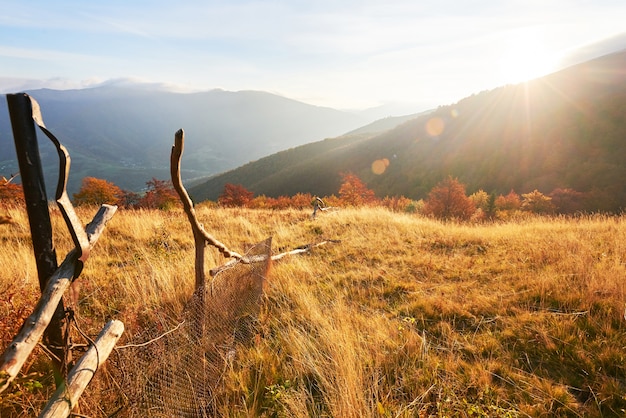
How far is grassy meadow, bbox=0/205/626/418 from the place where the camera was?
2.71 metres

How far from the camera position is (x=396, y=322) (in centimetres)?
400

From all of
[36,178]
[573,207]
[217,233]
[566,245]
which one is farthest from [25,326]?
[573,207]

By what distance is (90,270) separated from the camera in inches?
207

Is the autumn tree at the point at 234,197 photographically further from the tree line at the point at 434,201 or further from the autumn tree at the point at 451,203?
the autumn tree at the point at 451,203

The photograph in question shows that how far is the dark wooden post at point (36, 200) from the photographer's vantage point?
199cm

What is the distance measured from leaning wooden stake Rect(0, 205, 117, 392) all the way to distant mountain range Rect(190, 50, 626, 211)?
50.7m

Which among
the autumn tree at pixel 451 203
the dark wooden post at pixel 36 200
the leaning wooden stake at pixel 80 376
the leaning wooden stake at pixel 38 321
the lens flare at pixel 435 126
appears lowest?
the autumn tree at pixel 451 203

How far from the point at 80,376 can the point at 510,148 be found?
82.9 m

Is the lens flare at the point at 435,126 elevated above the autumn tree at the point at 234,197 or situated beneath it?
elevated above

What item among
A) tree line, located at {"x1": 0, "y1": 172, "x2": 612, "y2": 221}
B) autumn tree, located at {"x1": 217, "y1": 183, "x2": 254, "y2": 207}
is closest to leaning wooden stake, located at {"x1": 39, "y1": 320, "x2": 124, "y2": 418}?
tree line, located at {"x1": 0, "y1": 172, "x2": 612, "y2": 221}

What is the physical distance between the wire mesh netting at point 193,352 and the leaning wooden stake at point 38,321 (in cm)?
77

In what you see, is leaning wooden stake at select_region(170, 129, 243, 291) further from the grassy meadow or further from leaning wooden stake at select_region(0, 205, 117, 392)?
the grassy meadow

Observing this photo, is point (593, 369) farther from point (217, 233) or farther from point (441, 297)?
point (217, 233)

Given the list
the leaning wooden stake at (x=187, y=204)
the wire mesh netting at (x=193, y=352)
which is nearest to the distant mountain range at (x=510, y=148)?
the wire mesh netting at (x=193, y=352)
